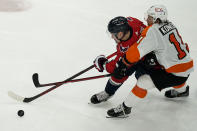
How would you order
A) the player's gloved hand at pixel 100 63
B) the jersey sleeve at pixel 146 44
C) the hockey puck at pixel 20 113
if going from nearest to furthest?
the jersey sleeve at pixel 146 44 → the hockey puck at pixel 20 113 → the player's gloved hand at pixel 100 63

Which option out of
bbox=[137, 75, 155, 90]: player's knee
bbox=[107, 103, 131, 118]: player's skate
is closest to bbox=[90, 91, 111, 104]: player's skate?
bbox=[107, 103, 131, 118]: player's skate

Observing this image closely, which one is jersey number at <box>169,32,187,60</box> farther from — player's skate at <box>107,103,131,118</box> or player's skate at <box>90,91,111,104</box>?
player's skate at <box>90,91,111,104</box>

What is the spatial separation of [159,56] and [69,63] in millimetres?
1214

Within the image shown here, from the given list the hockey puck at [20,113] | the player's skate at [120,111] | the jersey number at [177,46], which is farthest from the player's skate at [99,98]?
the jersey number at [177,46]

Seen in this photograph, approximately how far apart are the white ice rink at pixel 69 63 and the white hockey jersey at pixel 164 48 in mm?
449

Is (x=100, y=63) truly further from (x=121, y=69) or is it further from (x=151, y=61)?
(x=151, y=61)

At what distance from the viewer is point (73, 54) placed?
9.06 feet

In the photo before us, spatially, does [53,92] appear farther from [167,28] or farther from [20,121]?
[167,28]

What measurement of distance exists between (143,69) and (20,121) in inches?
37.4

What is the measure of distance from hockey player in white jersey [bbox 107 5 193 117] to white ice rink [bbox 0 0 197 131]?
0.27m

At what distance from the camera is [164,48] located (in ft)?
5.07

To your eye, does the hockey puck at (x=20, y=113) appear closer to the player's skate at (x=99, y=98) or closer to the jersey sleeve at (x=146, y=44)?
the player's skate at (x=99, y=98)

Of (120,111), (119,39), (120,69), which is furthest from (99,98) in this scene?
(119,39)

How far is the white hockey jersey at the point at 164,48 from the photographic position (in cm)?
152
